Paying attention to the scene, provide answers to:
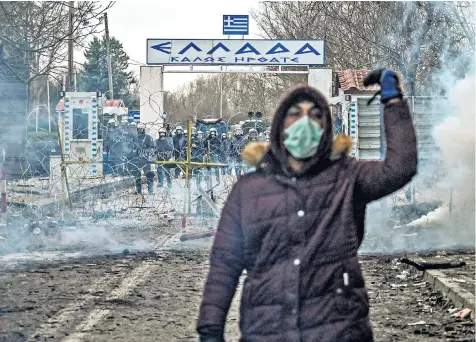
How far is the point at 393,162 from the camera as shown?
288cm

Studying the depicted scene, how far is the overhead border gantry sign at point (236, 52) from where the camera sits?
23.9 m

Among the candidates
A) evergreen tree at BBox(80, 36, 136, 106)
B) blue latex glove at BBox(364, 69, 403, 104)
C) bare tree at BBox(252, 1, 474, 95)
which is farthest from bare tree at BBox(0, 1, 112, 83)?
evergreen tree at BBox(80, 36, 136, 106)

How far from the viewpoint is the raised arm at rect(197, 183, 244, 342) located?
2.90 m

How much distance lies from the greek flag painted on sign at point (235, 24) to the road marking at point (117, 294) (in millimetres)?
15236

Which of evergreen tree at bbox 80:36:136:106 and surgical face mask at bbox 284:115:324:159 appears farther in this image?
evergreen tree at bbox 80:36:136:106

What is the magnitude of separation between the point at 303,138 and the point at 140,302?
505cm

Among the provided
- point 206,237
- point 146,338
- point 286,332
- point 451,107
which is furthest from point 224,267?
point 451,107

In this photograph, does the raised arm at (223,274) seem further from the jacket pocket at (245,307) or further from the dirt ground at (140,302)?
the dirt ground at (140,302)

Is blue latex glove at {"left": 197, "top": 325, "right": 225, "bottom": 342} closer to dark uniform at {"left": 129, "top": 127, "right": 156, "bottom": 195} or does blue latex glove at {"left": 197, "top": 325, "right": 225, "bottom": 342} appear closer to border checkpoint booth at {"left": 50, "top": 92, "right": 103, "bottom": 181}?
dark uniform at {"left": 129, "top": 127, "right": 156, "bottom": 195}

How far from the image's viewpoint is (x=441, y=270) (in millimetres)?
8680

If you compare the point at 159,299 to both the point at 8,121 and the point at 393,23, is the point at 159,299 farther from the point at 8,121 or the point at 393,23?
Result: the point at 393,23

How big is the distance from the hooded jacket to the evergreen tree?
6056cm

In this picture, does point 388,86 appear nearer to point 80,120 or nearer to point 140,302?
point 140,302

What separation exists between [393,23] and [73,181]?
33.8 ft
